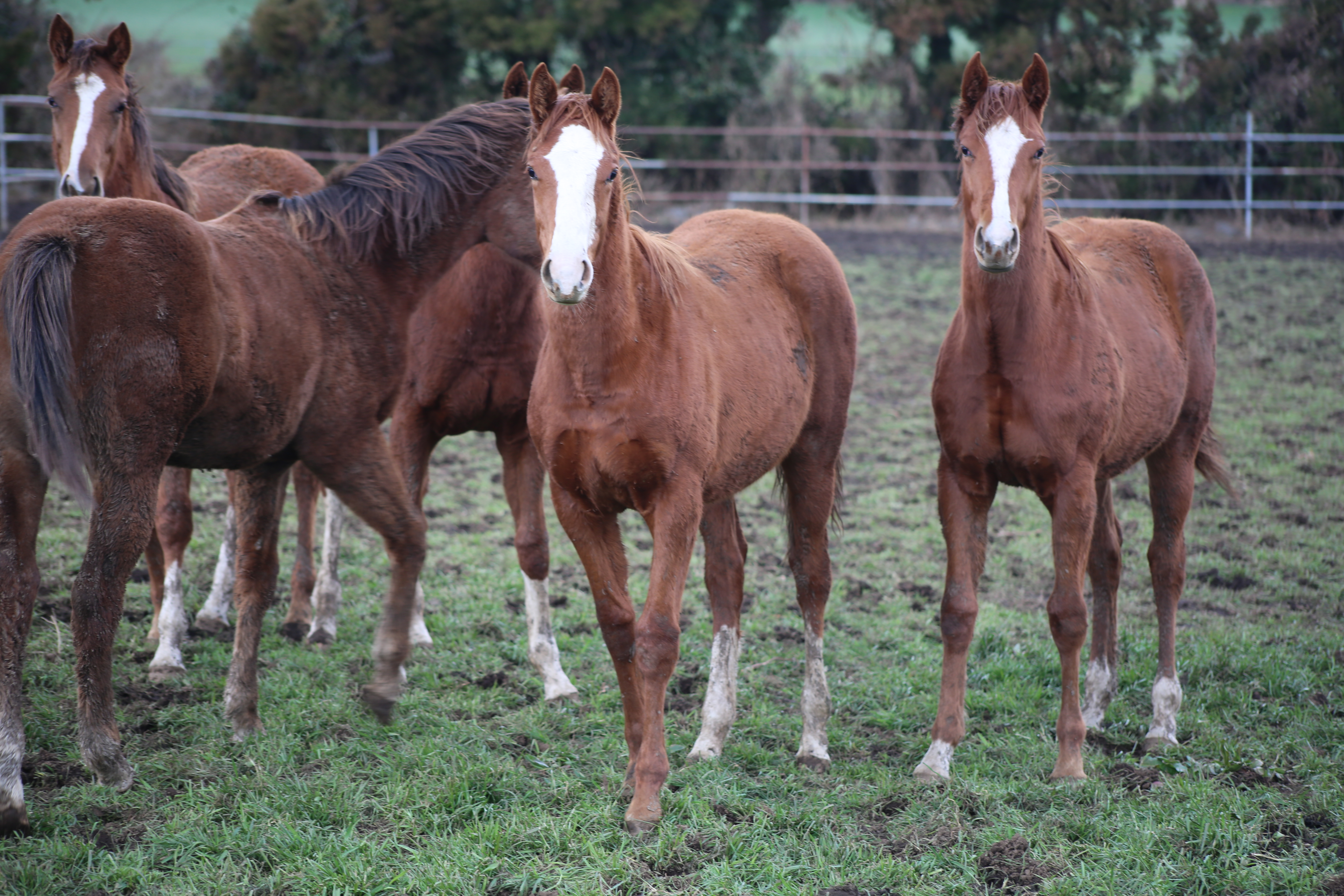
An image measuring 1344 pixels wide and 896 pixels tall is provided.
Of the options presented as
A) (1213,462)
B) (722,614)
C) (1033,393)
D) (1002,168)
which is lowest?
(722,614)

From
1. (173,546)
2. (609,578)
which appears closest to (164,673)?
(173,546)

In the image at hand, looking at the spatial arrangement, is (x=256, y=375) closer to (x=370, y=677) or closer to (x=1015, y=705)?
(x=370, y=677)

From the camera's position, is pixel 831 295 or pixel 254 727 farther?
pixel 831 295

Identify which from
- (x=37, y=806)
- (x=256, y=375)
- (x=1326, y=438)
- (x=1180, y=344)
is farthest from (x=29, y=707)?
(x=1326, y=438)

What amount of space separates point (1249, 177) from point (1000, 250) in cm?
1439

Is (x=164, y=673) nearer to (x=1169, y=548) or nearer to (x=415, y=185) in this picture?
(x=415, y=185)

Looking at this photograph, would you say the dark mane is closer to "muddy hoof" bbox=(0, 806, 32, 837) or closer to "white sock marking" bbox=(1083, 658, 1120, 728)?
"muddy hoof" bbox=(0, 806, 32, 837)

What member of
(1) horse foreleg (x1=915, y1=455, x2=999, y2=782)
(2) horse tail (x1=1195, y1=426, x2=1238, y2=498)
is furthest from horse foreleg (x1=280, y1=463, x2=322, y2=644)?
(2) horse tail (x1=1195, y1=426, x2=1238, y2=498)

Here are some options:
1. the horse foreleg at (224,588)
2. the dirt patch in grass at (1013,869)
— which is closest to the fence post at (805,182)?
the horse foreleg at (224,588)

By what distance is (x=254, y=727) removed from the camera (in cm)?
378

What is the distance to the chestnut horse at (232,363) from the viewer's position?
9.86ft

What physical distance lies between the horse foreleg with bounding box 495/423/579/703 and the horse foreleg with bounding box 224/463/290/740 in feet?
3.29

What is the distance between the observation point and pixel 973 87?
3.55 metres

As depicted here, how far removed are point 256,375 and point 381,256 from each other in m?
0.79
